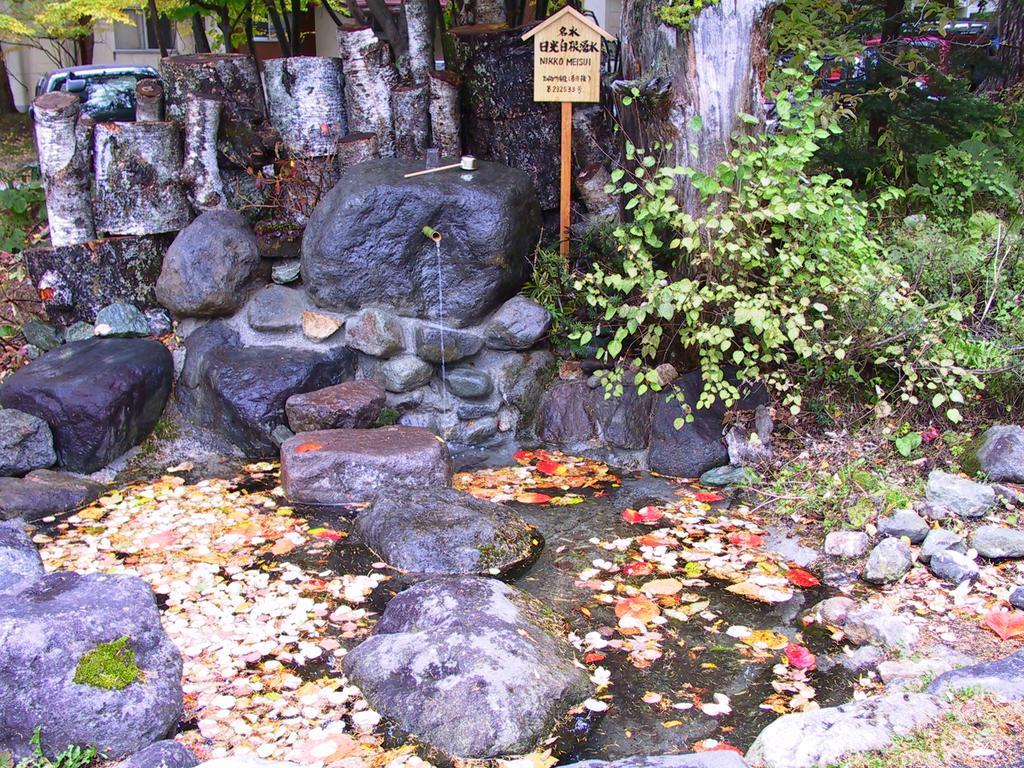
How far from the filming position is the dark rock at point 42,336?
774 cm

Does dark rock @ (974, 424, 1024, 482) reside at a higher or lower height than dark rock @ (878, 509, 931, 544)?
higher

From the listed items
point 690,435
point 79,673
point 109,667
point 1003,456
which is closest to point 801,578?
point 1003,456

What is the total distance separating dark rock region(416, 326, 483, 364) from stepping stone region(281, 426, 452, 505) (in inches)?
45.0

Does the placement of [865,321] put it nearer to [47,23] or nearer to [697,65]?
[697,65]

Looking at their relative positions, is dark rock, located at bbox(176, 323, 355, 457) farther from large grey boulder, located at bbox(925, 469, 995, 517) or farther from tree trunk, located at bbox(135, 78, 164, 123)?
large grey boulder, located at bbox(925, 469, 995, 517)

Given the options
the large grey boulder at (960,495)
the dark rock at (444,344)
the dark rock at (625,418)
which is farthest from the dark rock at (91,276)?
the large grey boulder at (960,495)

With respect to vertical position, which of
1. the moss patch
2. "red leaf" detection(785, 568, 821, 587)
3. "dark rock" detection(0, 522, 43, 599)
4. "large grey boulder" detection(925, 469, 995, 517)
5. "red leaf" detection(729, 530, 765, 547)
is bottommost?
"red leaf" detection(785, 568, 821, 587)

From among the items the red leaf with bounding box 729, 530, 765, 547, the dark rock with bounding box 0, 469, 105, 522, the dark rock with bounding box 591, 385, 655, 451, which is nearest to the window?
the dark rock with bounding box 0, 469, 105, 522

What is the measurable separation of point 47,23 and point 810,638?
1376 cm

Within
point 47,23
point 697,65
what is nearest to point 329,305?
point 697,65

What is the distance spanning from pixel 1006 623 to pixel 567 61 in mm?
5092

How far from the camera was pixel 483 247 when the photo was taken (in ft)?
24.0

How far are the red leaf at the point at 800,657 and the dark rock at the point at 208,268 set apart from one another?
5.17 meters

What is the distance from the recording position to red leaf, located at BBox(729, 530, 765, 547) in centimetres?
569
